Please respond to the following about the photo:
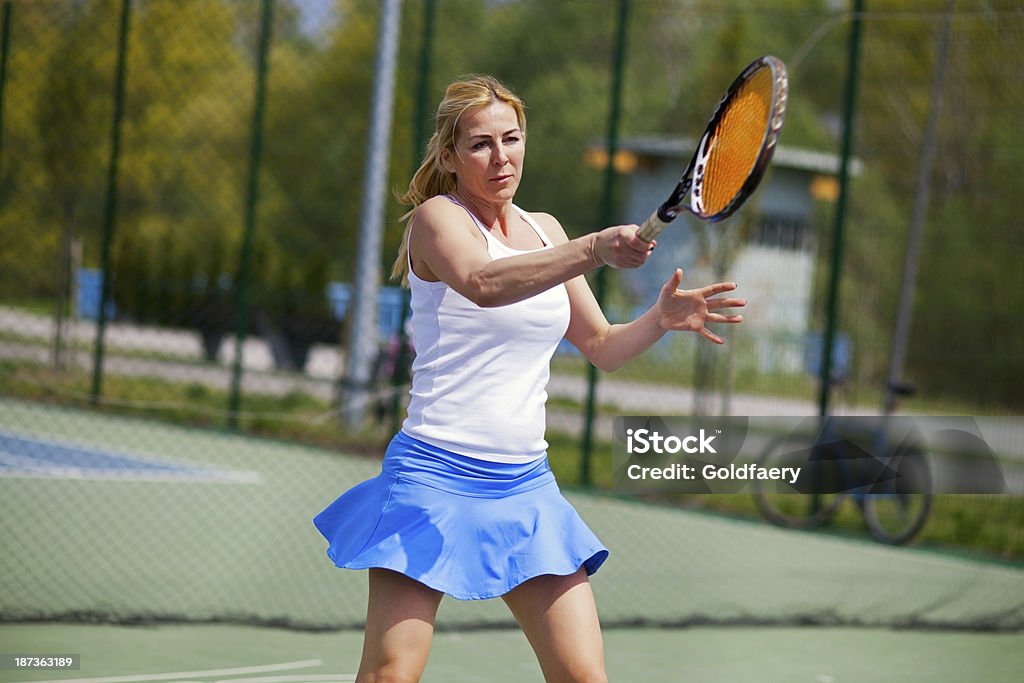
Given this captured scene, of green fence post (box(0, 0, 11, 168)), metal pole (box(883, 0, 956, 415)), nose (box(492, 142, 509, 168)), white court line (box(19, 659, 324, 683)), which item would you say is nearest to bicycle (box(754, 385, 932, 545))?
metal pole (box(883, 0, 956, 415))

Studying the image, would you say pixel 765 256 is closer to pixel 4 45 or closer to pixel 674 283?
pixel 4 45

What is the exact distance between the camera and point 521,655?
16.0 feet

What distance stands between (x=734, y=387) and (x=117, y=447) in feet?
13.3

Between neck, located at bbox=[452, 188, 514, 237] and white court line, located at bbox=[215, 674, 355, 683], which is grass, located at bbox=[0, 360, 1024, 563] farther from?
neck, located at bbox=[452, 188, 514, 237]

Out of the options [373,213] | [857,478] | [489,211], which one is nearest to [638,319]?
[489,211]

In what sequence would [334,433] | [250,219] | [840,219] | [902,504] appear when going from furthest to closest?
[250,219] → [334,433] → [840,219] → [902,504]

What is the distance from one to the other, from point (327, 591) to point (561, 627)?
319cm

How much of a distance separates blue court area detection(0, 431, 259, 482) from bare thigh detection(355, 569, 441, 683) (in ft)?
18.4

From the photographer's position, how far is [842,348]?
8.92 metres

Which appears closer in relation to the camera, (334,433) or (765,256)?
(765,256)

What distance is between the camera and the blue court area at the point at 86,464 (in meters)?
8.13

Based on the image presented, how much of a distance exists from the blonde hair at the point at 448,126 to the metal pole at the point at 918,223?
6394mm

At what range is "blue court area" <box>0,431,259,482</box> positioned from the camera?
26.7 feet

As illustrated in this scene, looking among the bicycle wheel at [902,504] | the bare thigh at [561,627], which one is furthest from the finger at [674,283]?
the bicycle wheel at [902,504]
